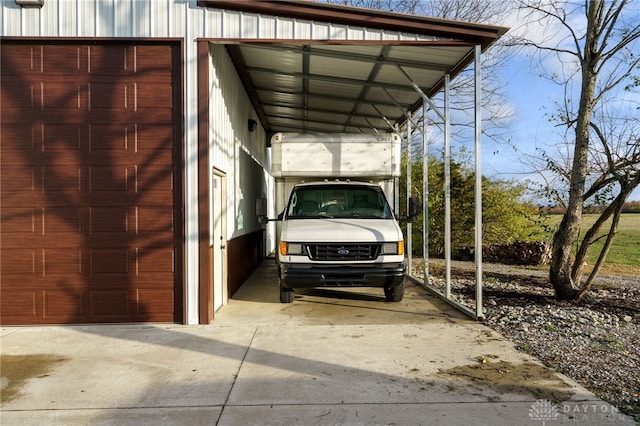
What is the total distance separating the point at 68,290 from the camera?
657 centimetres

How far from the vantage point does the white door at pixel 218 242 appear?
23.6 ft

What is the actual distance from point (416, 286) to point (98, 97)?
23.1 ft

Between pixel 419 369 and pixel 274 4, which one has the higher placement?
pixel 274 4

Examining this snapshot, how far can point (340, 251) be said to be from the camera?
725cm

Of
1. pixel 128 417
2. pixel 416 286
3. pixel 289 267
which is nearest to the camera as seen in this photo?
pixel 128 417

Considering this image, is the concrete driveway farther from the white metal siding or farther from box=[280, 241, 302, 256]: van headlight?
the white metal siding

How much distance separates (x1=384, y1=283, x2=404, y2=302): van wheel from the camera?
7.96 meters

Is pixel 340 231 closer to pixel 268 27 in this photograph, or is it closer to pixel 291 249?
pixel 291 249

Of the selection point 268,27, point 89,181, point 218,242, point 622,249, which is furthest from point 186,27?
point 622,249

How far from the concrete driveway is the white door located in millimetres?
686

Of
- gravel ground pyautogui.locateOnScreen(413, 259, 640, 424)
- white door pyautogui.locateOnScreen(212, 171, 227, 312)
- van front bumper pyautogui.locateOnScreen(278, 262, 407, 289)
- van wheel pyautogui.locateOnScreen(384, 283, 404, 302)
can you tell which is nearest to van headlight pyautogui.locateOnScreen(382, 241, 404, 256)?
van front bumper pyautogui.locateOnScreen(278, 262, 407, 289)

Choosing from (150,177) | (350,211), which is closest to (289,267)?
(350,211)

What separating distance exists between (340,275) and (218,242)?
2.07m

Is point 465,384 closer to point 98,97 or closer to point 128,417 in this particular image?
point 128,417
